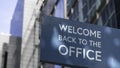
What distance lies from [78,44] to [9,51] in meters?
52.4

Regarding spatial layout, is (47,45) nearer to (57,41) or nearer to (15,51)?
(57,41)

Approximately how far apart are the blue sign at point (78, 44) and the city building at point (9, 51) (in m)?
47.0

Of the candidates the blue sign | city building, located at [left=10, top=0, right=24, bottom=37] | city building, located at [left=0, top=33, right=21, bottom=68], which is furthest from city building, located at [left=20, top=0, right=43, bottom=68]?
the blue sign

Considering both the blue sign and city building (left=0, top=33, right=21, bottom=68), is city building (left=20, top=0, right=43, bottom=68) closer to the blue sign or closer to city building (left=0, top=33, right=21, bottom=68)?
city building (left=0, top=33, right=21, bottom=68)

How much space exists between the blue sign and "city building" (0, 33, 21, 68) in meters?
47.0

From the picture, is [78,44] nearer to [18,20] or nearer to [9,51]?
[18,20]

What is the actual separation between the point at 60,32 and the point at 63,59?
2.64 ft

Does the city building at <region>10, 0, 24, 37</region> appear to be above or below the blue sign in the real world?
above

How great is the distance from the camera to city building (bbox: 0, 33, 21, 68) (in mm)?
58472

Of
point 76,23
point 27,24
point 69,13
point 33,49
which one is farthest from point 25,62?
point 76,23

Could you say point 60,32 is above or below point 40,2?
below

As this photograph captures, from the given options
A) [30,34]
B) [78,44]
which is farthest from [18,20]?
[78,44]

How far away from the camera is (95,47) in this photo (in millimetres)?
9977

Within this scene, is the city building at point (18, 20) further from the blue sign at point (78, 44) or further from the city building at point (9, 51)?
the blue sign at point (78, 44)
